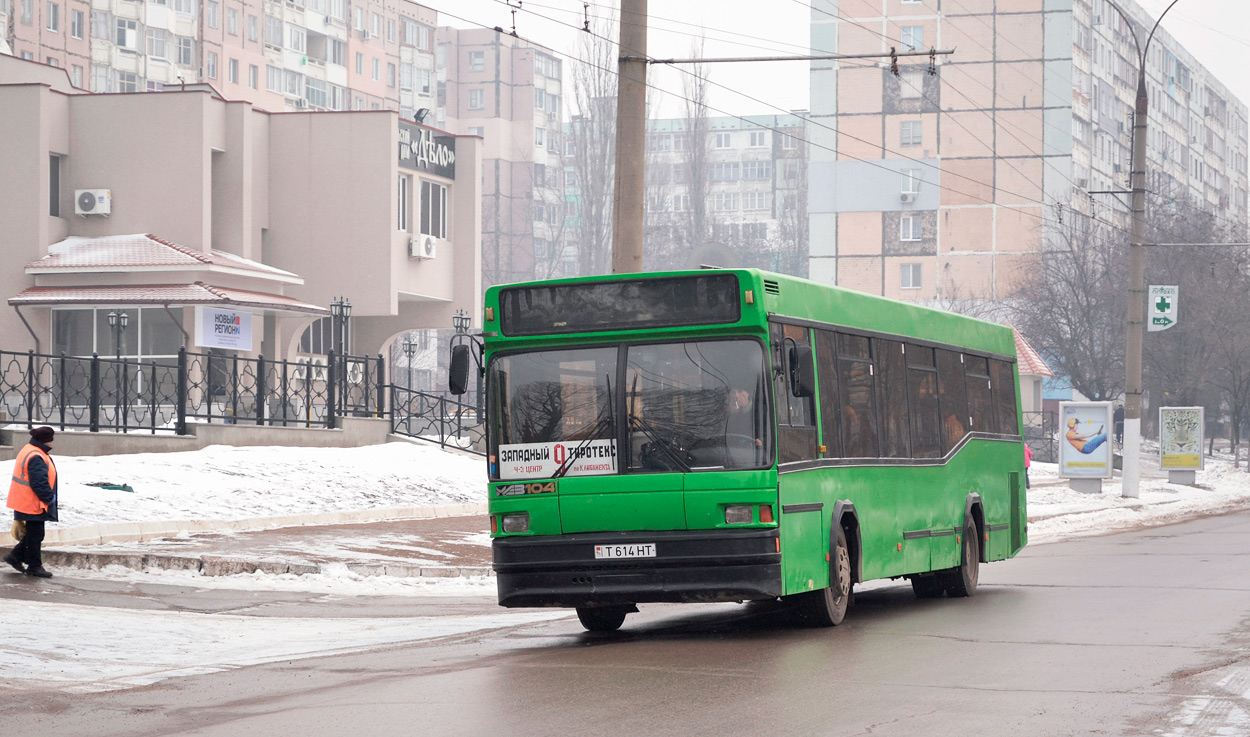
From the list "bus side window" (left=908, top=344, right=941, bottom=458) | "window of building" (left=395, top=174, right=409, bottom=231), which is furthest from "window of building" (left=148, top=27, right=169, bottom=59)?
"bus side window" (left=908, top=344, right=941, bottom=458)

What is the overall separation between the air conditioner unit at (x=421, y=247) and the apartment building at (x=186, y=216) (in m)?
0.05

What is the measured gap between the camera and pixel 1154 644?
11203 mm

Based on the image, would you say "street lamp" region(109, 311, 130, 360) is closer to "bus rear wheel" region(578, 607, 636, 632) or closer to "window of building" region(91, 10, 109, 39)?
"bus rear wheel" region(578, 607, 636, 632)

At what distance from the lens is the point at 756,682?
373 inches

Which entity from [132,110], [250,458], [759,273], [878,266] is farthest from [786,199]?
[759,273]

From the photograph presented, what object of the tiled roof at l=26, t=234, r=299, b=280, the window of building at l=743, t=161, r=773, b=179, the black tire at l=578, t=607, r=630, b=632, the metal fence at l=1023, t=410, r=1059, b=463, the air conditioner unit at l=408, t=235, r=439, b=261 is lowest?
Answer: the metal fence at l=1023, t=410, r=1059, b=463

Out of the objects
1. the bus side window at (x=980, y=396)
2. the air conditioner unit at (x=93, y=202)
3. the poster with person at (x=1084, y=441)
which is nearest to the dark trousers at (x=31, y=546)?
the bus side window at (x=980, y=396)

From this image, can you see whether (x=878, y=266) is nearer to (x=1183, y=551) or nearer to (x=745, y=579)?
(x=1183, y=551)

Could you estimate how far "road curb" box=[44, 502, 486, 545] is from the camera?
18969mm

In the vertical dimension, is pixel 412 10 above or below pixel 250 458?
above

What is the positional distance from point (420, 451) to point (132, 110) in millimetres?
12723

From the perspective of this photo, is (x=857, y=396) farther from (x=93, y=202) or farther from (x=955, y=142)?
(x=955, y=142)

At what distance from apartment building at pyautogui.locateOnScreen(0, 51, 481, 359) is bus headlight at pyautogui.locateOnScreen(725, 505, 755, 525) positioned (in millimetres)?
27004

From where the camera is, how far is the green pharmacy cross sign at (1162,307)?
135ft
